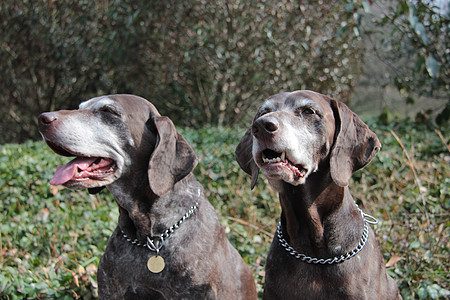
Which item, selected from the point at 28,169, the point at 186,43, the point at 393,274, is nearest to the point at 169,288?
the point at 393,274

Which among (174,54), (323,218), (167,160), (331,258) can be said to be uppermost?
(167,160)

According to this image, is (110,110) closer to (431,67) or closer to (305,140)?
(305,140)

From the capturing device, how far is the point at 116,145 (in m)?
2.75

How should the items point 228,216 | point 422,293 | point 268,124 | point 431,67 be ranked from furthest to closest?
point 431,67 < point 228,216 < point 422,293 < point 268,124

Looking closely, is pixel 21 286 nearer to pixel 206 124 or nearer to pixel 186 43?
pixel 186 43

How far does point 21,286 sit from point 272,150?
2.22 meters

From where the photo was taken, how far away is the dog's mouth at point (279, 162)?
7.91 ft

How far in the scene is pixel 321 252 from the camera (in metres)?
2.62

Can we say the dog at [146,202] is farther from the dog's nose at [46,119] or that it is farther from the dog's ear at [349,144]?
the dog's ear at [349,144]

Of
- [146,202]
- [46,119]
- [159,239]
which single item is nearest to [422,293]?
[159,239]

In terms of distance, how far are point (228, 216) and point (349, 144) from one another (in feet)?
9.28

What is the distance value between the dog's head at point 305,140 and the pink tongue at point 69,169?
3.10 ft

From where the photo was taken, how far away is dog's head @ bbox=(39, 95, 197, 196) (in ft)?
8.56

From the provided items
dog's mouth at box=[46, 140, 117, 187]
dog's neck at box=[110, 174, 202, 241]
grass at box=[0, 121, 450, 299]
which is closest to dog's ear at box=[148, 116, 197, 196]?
dog's neck at box=[110, 174, 202, 241]
